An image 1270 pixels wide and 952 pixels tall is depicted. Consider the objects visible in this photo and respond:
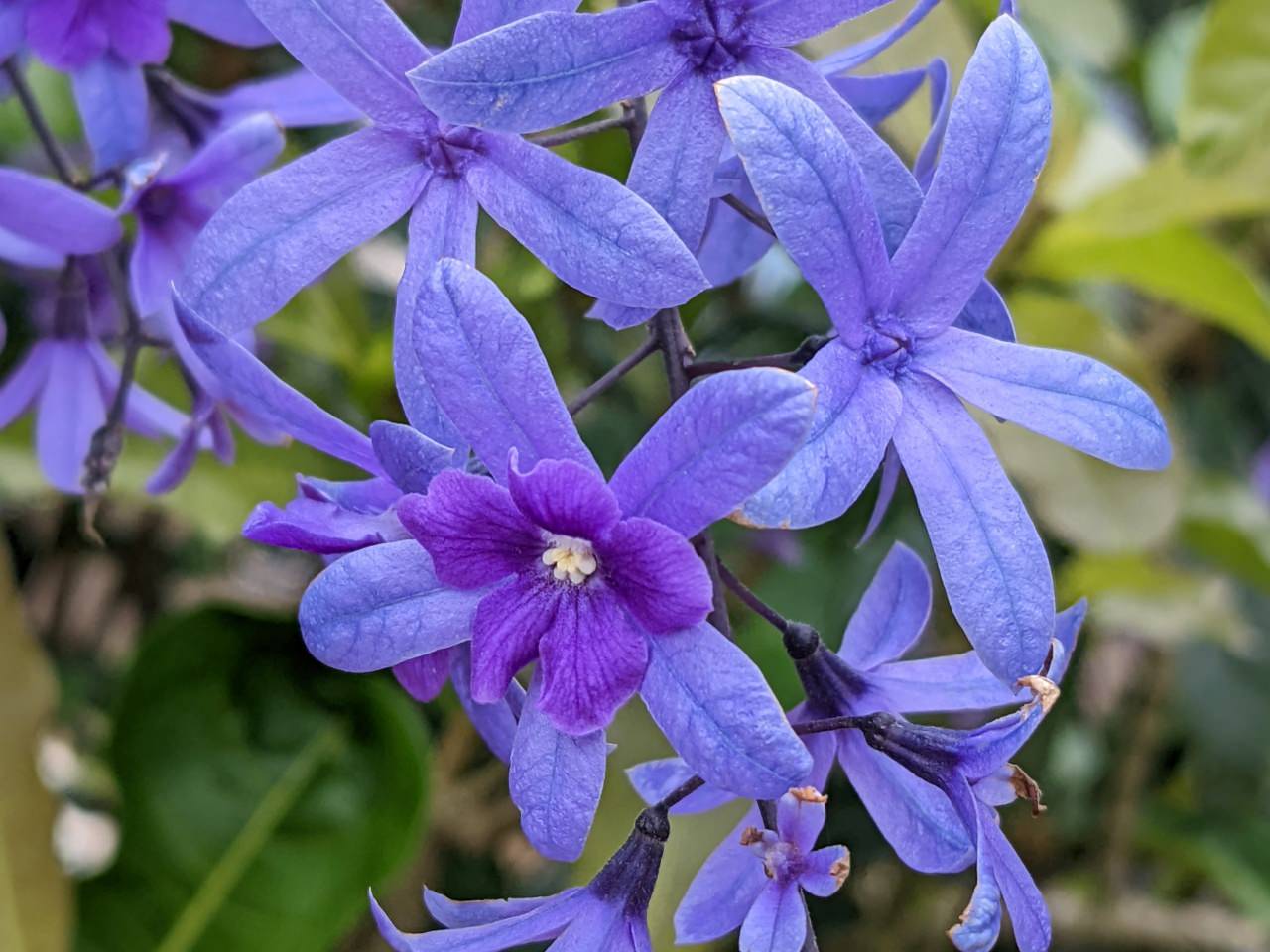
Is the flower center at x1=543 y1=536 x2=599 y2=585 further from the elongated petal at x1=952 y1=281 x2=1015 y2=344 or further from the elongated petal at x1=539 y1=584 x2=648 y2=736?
the elongated petal at x1=952 y1=281 x2=1015 y2=344

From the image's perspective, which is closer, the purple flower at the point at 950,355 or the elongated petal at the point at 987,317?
the purple flower at the point at 950,355

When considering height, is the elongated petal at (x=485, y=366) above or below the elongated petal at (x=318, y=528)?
above

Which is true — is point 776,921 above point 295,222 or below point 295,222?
below

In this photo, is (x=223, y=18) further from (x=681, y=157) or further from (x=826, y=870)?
(x=826, y=870)

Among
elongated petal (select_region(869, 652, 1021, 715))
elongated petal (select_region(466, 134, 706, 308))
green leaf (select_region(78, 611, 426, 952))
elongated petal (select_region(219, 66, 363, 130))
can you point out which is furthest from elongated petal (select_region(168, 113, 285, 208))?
green leaf (select_region(78, 611, 426, 952))

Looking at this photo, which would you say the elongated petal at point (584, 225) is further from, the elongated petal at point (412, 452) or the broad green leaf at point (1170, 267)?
the broad green leaf at point (1170, 267)

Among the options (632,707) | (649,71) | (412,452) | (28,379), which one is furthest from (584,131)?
(632,707)

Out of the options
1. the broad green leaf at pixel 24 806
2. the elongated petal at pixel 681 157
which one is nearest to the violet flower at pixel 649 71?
the elongated petal at pixel 681 157
